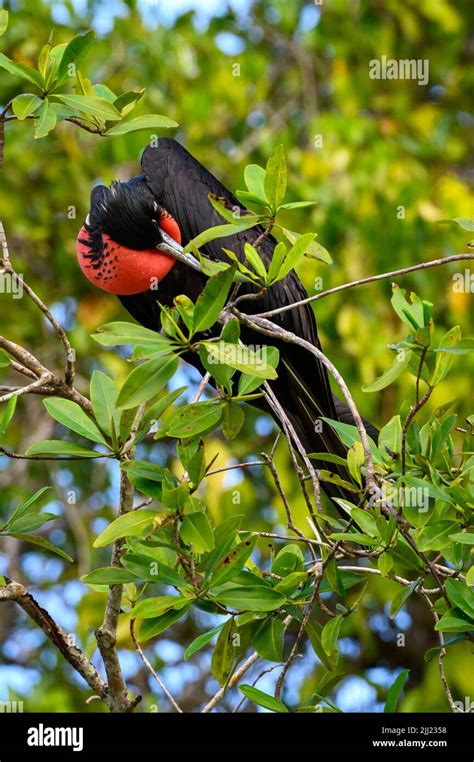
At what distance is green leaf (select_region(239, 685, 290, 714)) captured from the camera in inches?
69.5

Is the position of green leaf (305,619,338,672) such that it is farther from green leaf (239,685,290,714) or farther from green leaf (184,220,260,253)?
green leaf (184,220,260,253)

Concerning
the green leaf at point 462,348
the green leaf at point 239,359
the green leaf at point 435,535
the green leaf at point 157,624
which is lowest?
the green leaf at point 157,624

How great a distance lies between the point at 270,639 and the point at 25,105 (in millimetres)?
1031

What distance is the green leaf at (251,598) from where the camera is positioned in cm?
168

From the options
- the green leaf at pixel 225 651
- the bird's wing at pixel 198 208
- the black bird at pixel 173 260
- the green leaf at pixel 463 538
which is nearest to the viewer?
the green leaf at pixel 463 538

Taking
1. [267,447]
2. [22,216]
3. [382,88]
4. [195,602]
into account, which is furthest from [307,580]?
[382,88]

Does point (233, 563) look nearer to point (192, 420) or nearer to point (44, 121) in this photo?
point (192, 420)

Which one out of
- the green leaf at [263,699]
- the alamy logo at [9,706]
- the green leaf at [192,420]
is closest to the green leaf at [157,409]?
the green leaf at [192,420]

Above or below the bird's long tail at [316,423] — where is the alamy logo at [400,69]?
above

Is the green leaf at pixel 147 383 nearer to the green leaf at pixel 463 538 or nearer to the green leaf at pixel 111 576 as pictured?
the green leaf at pixel 111 576

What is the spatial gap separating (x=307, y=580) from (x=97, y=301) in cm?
281
